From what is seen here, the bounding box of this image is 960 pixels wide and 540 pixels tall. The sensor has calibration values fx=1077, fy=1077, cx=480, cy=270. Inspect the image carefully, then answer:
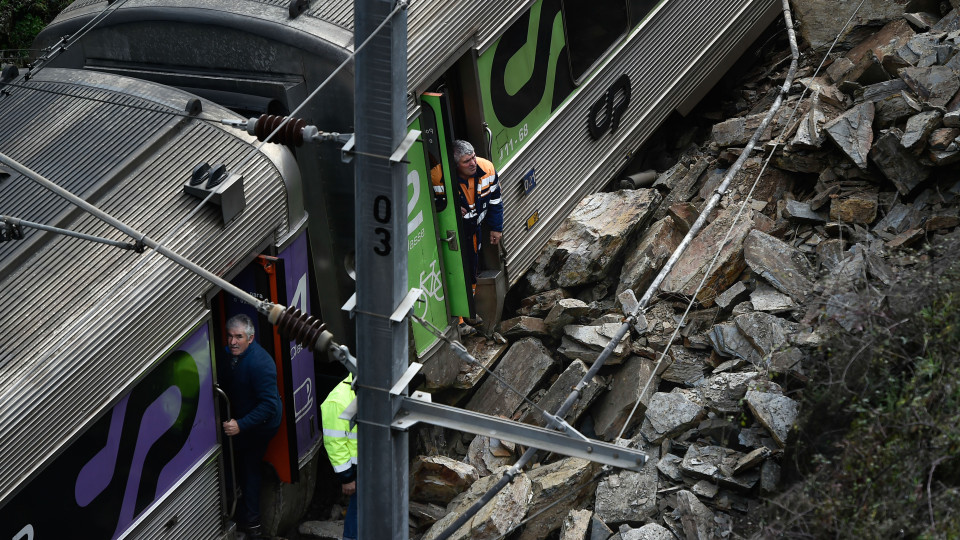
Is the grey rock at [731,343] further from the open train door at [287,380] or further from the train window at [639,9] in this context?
the train window at [639,9]

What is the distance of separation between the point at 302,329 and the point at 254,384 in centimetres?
183

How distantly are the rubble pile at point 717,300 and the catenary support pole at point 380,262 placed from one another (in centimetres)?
131

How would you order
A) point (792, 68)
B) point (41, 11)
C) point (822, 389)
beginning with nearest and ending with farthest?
point (822, 389)
point (792, 68)
point (41, 11)

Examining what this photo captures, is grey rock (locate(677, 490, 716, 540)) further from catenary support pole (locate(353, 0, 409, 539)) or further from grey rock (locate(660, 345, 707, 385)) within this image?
catenary support pole (locate(353, 0, 409, 539))

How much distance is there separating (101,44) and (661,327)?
397 centimetres

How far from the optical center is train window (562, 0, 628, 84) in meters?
7.60

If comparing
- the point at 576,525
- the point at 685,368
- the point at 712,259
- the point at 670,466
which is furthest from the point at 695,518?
the point at 712,259

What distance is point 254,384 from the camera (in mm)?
5797

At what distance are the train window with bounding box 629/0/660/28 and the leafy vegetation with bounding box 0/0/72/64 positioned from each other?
636 centimetres

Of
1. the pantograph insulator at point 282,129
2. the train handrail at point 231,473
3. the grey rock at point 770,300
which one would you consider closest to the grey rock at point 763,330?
the grey rock at point 770,300

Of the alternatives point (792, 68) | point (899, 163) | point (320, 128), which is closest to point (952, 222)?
point (899, 163)

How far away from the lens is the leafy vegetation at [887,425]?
4.20 metres

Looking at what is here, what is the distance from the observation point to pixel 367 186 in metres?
3.85

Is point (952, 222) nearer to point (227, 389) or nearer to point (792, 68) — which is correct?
point (792, 68)
